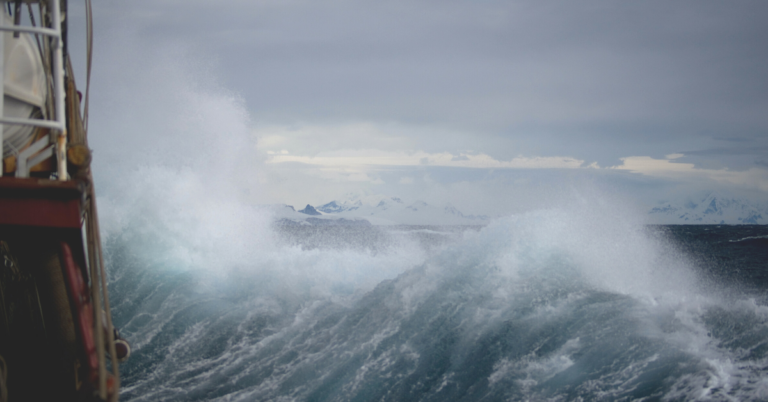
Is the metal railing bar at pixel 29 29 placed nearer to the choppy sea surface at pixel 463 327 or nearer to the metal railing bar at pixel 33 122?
the metal railing bar at pixel 33 122

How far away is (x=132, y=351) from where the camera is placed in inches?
388

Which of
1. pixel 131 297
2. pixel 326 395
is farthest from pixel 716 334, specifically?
pixel 131 297

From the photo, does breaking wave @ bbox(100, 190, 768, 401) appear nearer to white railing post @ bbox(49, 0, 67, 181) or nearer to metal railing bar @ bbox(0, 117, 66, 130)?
white railing post @ bbox(49, 0, 67, 181)

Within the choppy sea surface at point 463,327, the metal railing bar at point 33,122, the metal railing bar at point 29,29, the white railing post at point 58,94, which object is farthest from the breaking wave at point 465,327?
the metal railing bar at point 29,29

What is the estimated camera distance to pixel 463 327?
8938 mm

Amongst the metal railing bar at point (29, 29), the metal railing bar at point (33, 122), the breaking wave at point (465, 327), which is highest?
the metal railing bar at point (29, 29)

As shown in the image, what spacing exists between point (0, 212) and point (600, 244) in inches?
459

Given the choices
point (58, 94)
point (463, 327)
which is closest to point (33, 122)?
point (58, 94)

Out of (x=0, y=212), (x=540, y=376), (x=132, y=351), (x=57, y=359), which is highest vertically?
(x=0, y=212)

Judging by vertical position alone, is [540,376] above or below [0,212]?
below

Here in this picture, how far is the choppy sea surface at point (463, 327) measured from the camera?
6.89 metres

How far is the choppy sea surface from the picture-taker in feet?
22.6

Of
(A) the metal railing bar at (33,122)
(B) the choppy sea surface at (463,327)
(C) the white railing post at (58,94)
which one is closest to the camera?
(A) the metal railing bar at (33,122)

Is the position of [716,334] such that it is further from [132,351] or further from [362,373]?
[132,351]
